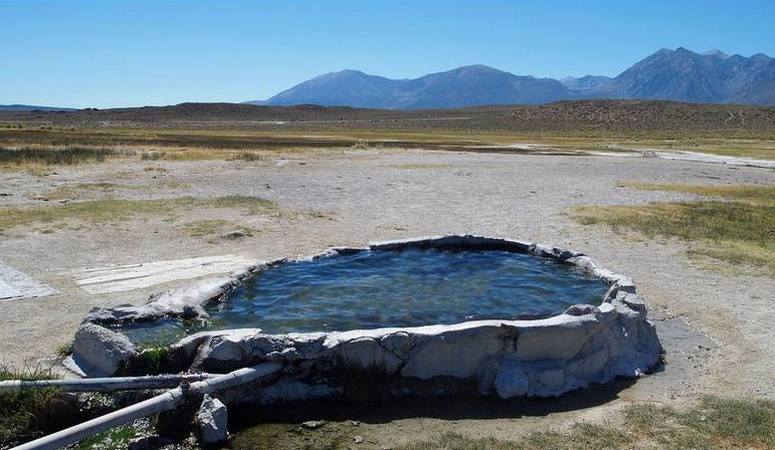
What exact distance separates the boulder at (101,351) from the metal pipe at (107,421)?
3.40ft

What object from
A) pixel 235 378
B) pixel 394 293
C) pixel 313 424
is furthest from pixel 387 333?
pixel 394 293

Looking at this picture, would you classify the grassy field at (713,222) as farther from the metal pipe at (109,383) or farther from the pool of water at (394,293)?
the metal pipe at (109,383)

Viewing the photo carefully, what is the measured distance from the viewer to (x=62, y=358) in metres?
7.67

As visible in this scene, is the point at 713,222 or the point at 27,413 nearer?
the point at 27,413

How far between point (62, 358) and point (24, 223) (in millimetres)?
9680

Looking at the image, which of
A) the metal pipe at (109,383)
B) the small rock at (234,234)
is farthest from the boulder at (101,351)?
the small rock at (234,234)

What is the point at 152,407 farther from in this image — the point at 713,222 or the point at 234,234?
the point at 713,222

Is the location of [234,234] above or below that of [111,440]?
Answer: above

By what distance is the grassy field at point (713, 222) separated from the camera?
46.4ft

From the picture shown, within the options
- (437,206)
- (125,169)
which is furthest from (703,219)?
(125,169)

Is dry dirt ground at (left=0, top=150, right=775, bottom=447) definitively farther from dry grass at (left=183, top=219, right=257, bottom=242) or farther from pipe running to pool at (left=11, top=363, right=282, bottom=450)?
pipe running to pool at (left=11, top=363, right=282, bottom=450)

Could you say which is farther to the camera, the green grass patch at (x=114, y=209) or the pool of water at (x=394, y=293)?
the green grass patch at (x=114, y=209)

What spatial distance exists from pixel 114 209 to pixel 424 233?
28.2 feet

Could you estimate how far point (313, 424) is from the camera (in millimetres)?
6656
